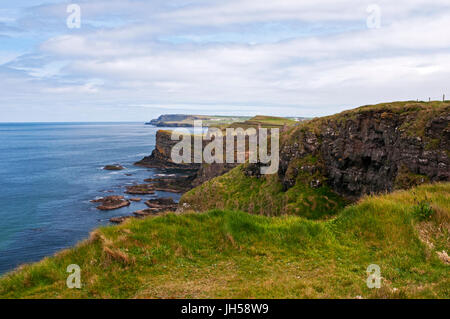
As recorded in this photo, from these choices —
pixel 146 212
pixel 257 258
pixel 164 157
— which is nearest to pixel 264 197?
pixel 146 212

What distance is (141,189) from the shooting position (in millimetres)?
87750

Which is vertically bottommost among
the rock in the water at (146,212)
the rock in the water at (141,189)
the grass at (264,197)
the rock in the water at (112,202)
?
the rock in the water at (146,212)

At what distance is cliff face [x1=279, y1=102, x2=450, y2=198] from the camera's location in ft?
112

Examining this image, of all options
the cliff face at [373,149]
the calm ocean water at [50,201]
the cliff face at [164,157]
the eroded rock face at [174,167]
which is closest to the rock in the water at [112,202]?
the calm ocean water at [50,201]

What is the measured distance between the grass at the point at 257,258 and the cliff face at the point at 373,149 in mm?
24463

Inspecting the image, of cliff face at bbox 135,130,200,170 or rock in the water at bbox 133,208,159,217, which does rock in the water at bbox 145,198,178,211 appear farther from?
cliff face at bbox 135,130,200,170

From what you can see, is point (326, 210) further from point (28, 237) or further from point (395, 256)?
point (28, 237)

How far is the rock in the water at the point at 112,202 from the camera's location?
7019cm

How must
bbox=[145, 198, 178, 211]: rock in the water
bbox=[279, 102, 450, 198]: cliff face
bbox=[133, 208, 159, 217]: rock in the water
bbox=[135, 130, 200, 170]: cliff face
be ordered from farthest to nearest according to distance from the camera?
bbox=[135, 130, 200, 170]: cliff face → bbox=[145, 198, 178, 211]: rock in the water → bbox=[133, 208, 159, 217]: rock in the water → bbox=[279, 102, 450, 198]: cliff face

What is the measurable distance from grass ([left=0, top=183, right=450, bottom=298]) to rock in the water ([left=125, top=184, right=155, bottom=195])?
75888 millimetres

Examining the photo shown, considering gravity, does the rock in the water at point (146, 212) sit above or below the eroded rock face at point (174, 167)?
below

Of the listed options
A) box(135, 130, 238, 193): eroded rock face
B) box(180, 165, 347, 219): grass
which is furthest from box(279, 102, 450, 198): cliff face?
box(135, 130, 238, 193): eroded rock face

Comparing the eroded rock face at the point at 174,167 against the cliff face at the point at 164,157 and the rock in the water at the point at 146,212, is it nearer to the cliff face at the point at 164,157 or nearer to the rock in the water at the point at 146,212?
the cliff face at the point at 164,157
